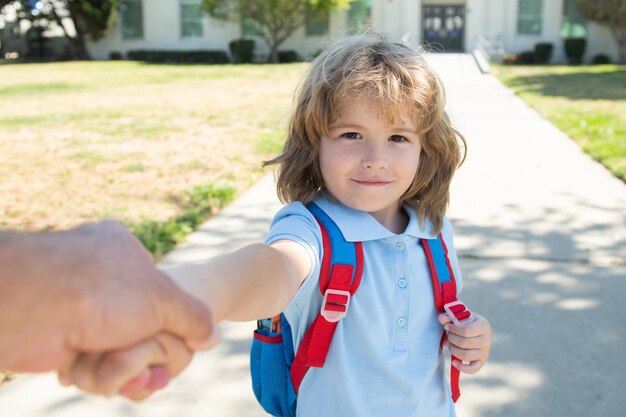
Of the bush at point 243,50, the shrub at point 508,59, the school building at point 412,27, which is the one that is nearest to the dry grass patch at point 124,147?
the shrub at point 508,59

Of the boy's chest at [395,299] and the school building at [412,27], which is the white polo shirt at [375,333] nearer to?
the boy's chest at [395,299]

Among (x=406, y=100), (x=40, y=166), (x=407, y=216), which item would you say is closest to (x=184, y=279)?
(x=406, y=100)

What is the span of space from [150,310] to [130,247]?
0.07m

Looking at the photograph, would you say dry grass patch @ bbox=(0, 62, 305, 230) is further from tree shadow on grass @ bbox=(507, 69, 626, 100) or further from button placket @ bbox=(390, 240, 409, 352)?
tree shadow on grass @ bbox=(507, 69, 626, 100)

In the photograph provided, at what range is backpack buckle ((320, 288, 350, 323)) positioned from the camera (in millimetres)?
1527

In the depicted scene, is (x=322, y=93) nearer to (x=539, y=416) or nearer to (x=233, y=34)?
(x=539, y=416)

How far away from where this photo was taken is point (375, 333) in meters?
1.64

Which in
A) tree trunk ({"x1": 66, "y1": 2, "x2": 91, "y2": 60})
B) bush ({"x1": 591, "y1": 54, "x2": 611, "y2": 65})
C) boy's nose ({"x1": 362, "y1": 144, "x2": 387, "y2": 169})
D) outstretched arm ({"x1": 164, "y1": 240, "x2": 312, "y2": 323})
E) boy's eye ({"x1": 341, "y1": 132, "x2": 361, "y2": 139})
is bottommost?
outstretched arm ({"x1": 164, "y1": 240, "x2": 312, "y2": 323})

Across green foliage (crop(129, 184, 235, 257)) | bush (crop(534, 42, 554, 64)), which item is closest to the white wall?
bush (crop(534, 42, 554, 64))

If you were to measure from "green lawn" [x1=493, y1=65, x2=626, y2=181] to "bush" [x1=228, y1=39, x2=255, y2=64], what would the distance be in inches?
480

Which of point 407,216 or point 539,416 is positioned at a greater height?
point 407,216

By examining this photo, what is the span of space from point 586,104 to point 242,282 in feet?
40.2

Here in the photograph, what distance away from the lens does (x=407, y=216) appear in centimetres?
191

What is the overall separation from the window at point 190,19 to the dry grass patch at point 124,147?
619 inches
